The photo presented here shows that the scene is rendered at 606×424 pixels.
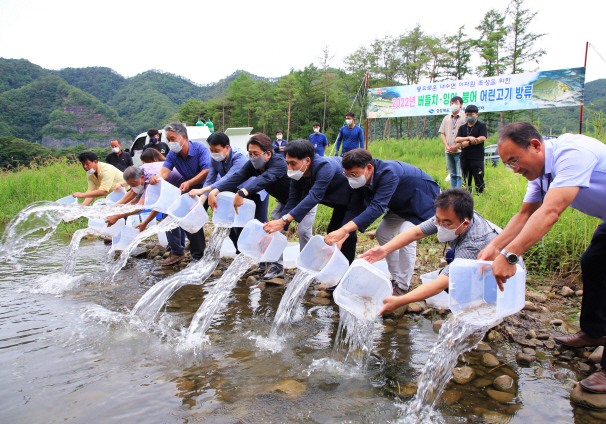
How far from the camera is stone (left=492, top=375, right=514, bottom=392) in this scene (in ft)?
9.22

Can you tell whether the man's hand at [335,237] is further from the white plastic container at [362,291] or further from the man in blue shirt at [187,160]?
the man in blue shirt at [187,160]

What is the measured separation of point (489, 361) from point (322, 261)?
5.04ft

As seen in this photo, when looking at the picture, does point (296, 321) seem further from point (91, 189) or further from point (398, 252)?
point (91, 189)

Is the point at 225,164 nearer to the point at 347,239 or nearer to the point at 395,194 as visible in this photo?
the point at 347,239

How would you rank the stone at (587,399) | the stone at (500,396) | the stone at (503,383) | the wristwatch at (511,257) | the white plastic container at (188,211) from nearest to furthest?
the wristwatch at (511,257)
the stone at (587,399)
the stone at (500,396)
the stone at (503,383)
the white plastic container at (188,211)

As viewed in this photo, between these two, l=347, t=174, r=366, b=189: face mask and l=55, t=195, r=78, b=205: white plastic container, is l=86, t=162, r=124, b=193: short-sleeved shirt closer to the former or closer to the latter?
l=55, t=195, r=78, b=205: white plastic container

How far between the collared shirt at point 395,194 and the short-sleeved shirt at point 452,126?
3.60m

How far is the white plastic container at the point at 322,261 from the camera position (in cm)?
343

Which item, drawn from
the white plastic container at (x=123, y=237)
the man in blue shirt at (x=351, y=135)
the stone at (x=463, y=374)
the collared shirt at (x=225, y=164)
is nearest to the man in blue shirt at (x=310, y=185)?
the collared shirt at (x=225, y=164)

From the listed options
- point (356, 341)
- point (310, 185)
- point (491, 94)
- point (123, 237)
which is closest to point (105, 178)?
→ point (123, 237)

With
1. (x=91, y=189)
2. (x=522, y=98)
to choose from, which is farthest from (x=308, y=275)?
(x=522, y=98)

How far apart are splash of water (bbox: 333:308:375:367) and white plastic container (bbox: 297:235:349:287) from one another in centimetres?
37

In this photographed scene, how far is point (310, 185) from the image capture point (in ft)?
13.5

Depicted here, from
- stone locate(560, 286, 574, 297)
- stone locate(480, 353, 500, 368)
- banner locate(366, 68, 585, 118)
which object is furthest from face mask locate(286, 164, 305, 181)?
banner locate(366, 68, 585, 118)
